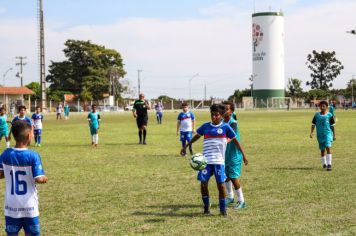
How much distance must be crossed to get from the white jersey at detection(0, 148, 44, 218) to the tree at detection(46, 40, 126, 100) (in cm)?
10193

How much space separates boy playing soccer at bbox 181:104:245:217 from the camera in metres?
8.93

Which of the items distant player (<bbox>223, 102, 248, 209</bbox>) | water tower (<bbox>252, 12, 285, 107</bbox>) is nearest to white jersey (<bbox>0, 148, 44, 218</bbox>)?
distant player (<bbox>223, 102, 248, 209</bbox>)

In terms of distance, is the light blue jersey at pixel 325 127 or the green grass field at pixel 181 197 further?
the light blue jersey at pixel 325 127

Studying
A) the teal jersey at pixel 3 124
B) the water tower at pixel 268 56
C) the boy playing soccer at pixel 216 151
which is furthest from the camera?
the water tower at pixel 268 56

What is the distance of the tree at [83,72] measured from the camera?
10850cm

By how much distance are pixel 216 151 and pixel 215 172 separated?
34 centimetres

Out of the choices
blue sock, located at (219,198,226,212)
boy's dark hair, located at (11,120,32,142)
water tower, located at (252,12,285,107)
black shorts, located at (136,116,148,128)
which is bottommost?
blue sock, located at (219,198,226,212)

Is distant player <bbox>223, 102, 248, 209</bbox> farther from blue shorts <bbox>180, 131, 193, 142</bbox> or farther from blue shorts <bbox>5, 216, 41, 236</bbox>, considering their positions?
blue shorts <bbox>180, 131, 193, 142</bbox>

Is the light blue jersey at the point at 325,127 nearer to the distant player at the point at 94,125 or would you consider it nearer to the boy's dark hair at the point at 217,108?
the boy's dark hair at the point at 217,108

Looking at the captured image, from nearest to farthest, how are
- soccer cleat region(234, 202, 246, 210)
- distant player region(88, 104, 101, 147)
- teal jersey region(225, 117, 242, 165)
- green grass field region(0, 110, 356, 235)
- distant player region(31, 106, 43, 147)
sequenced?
green grass field region(0, 110, 356, 235) → soccer cleat region(234, 202, 246, 210) → teal jersey region(225, 117, 242, 165) → distant player region(88, 104, 101, 147) → distant player region(31, 106, 43, 147)

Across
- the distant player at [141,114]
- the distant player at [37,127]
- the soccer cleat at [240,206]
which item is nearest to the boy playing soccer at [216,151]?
the soccer cleat at [240,206]

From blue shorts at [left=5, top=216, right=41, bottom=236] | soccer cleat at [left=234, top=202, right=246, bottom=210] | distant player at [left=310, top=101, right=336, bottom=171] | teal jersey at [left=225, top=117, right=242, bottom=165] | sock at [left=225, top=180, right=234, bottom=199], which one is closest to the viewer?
blue shorts at [left=5, top=216, right=41, bottom=236]

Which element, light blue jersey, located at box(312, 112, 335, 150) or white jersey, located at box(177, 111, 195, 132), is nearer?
light blue jersey, located at box(312, 112, 335, 150)

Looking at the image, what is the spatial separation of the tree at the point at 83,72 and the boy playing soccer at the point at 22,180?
101932 mm
